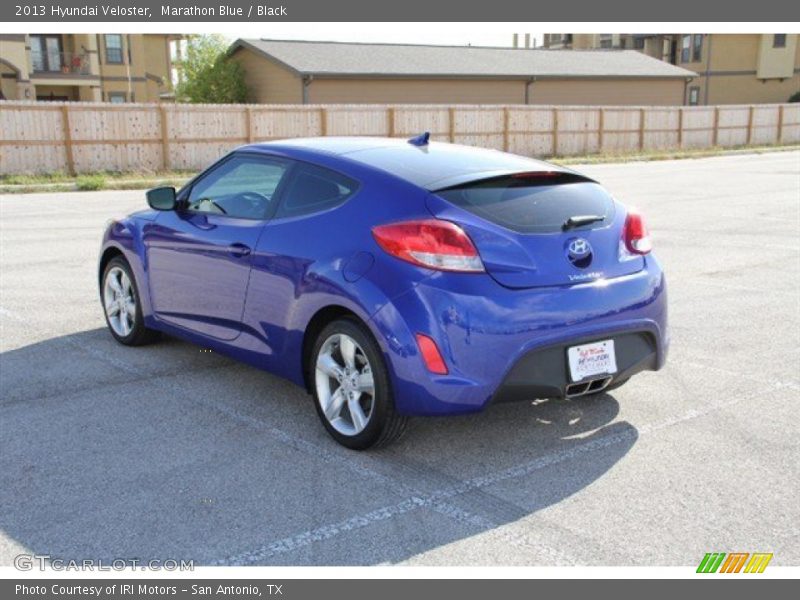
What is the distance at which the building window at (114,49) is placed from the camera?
50.9 meters

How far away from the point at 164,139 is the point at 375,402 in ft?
74.8

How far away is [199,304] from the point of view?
565cm

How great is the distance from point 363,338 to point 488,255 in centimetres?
75

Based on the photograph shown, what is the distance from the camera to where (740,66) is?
56.8 metres

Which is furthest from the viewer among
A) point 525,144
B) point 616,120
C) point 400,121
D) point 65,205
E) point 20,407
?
point 616,120

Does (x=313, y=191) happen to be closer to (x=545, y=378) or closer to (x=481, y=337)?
(x=481, y=337)

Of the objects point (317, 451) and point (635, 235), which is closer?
point (317, 451)

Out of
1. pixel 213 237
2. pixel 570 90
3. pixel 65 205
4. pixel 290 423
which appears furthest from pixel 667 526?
pixel 570 90

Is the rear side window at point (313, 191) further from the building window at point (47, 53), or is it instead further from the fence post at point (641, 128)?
the building window at point (47, 53)

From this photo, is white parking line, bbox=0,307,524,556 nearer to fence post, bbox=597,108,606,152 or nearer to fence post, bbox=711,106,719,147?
fence post, bbox=597,108,606,152

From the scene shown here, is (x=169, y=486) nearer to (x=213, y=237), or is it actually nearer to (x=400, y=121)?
(x=213, y=237)

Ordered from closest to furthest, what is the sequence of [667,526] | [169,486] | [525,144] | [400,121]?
1. [667,526]
2. [169,486]
3. [400,121]
4. [525,144]

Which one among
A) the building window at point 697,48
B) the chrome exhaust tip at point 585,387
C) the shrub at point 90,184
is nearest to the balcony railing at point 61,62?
the shrub at point 90,184

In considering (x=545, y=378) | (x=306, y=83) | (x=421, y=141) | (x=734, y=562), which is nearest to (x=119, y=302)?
(x=421, y=141)
